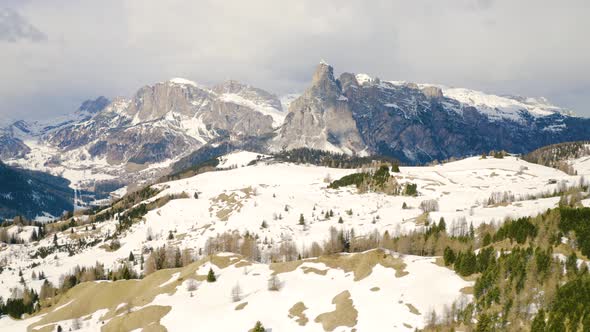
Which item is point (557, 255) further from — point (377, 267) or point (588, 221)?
point (377, 267)

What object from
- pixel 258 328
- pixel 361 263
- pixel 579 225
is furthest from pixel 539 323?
pixel 579 225

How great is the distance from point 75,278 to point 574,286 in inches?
7872

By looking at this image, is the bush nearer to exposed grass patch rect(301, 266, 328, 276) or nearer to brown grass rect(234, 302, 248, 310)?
brown grass rect(234, 302, 248, 310)

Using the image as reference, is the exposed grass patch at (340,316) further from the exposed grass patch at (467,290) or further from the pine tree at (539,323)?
the pine tree at (539,323)

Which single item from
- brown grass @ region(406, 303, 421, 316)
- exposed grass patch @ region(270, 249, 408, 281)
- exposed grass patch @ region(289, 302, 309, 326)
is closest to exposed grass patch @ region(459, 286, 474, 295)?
brown grass @ region(406, 303, 421, 316)

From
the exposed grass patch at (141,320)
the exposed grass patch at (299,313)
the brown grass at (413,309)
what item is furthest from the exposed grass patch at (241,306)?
the brown grass at (413,309)

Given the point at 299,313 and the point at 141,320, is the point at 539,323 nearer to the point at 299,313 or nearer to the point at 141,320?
the point at 299,313

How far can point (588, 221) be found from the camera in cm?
10756

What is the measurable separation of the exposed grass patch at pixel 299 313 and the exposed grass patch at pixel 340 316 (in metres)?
2.90

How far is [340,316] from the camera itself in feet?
270

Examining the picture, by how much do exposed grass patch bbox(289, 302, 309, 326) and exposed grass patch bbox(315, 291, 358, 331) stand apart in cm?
290

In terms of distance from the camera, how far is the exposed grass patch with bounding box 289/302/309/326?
277ft

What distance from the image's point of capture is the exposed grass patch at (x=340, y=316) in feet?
263

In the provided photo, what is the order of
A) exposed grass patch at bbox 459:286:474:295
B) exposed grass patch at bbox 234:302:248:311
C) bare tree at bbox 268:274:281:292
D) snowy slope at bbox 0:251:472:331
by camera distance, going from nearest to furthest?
1. snowy slope at bbox 0:251:472:331
2. exposed grass patch at bbox 459:286:474:295
3. exposed grass patch at bbox 234:302:248:311
4. bare tree at bbox 268:274:281:292
